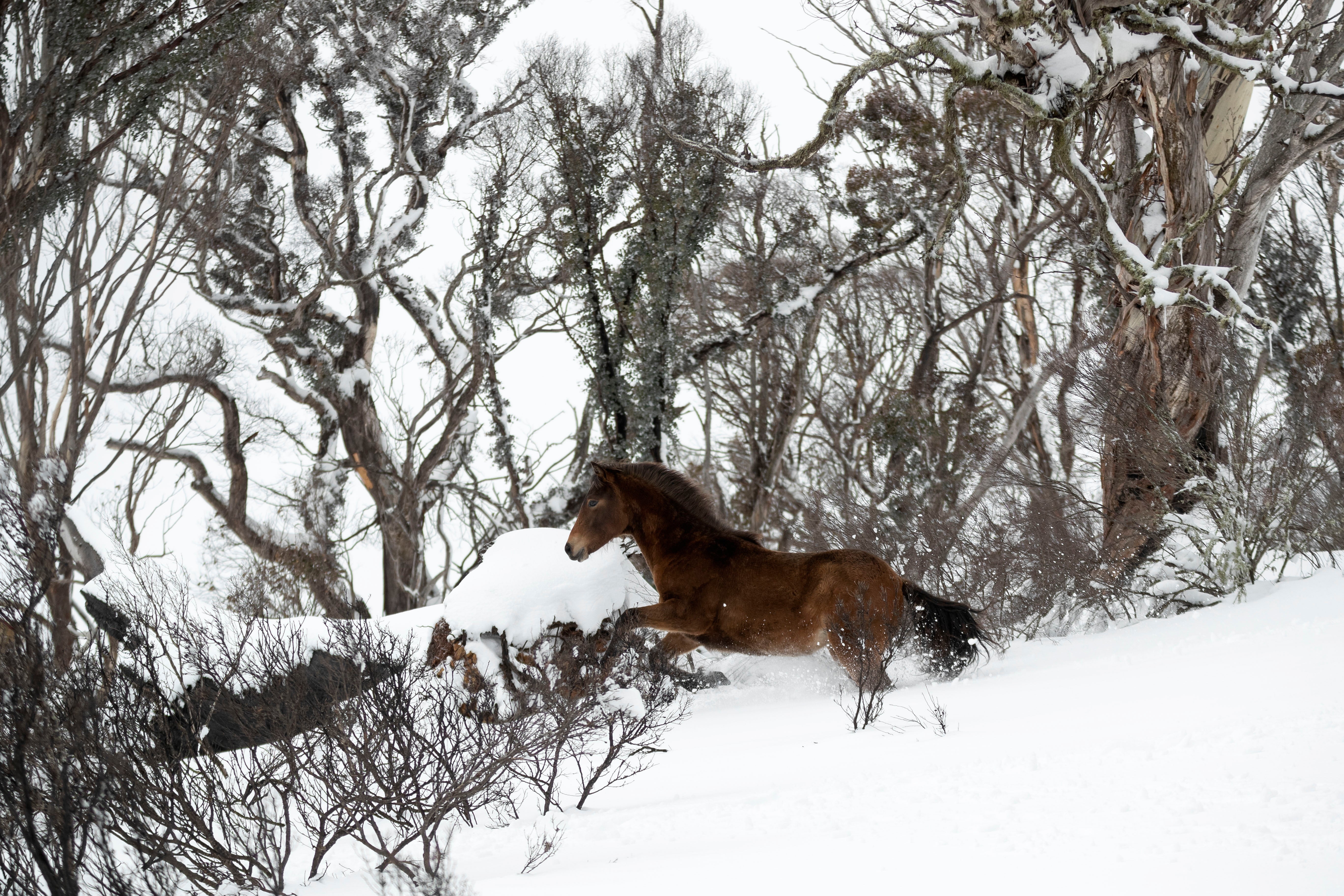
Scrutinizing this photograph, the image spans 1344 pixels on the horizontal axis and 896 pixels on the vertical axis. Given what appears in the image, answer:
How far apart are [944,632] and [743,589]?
157 centimetres

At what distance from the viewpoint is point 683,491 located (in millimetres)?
8320

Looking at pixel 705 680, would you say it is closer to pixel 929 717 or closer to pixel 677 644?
pixel 677 644

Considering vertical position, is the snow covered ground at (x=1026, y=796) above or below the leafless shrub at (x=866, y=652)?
below

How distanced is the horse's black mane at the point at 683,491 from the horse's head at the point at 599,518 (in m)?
0.12

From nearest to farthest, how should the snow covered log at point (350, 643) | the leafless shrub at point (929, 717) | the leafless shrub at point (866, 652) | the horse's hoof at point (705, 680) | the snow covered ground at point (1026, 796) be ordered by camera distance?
1. the snow covered ground at point (1026, 796)
2. the snow covered log at point (350, 643)
3. the leafless shrub at point (929, 717)
4. the leafless shrub at point (866, 652)
5. the horse's hoof at point (705, 680)

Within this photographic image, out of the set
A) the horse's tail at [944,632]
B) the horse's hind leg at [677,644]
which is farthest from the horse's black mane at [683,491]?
the horse's tail at [944,632]

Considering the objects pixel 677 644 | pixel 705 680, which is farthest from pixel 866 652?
pixel 705 680

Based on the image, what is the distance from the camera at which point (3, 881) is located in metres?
4.12

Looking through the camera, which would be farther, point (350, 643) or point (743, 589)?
point (743, 589)

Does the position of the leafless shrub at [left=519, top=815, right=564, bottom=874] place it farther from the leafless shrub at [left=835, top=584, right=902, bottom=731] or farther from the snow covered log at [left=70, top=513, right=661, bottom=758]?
the leafless shrub at [left=835, top=584, right=902, bottom=731]

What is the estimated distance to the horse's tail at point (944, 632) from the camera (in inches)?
281

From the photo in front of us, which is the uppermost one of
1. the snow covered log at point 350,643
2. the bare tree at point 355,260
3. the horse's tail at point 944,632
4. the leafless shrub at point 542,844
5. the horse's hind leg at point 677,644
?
the bare tree at point 355,260

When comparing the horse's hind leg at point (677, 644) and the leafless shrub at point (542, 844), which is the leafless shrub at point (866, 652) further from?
the leafless shrub at point (542, 844)

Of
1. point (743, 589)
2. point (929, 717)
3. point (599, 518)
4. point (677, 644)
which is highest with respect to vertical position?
point (599, 518)
